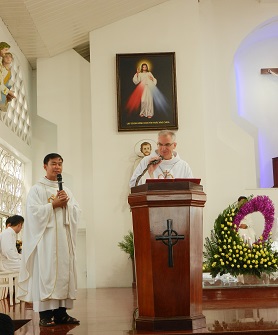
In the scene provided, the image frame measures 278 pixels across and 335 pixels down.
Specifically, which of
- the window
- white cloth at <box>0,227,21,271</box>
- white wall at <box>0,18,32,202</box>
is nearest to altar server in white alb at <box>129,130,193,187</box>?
white cloth at <box>0,227,21,271</box>

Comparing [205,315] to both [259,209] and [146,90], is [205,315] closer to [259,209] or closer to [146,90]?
[259,209]

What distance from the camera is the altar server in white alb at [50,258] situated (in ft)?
18.7

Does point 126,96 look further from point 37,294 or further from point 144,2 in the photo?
point 37,294

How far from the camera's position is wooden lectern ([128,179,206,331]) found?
14.9 feet

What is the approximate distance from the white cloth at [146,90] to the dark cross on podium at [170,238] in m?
8.41

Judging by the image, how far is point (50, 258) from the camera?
5.77 m

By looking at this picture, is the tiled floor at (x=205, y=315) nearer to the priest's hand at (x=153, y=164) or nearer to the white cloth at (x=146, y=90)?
the priest's hand at (x=153, y=164)

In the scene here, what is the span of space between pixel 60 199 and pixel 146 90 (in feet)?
24.5

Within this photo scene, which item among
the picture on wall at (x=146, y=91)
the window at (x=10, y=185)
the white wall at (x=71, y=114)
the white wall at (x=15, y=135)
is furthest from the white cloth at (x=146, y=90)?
the window at (x=10, y=185)

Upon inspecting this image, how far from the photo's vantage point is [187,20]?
1322 cm

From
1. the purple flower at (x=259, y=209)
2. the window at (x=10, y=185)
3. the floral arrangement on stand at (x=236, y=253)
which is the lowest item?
the floral arrangement on stand at (x=236, y=253)

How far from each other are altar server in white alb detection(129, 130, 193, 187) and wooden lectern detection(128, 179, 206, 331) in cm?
84

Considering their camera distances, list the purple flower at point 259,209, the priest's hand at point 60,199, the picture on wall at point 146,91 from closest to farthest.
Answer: the priest's hand at point 60,199, the purple flower at point 259,209, the picture on wall at point 146,91

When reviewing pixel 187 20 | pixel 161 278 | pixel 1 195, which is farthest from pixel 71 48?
pixel 161 278
